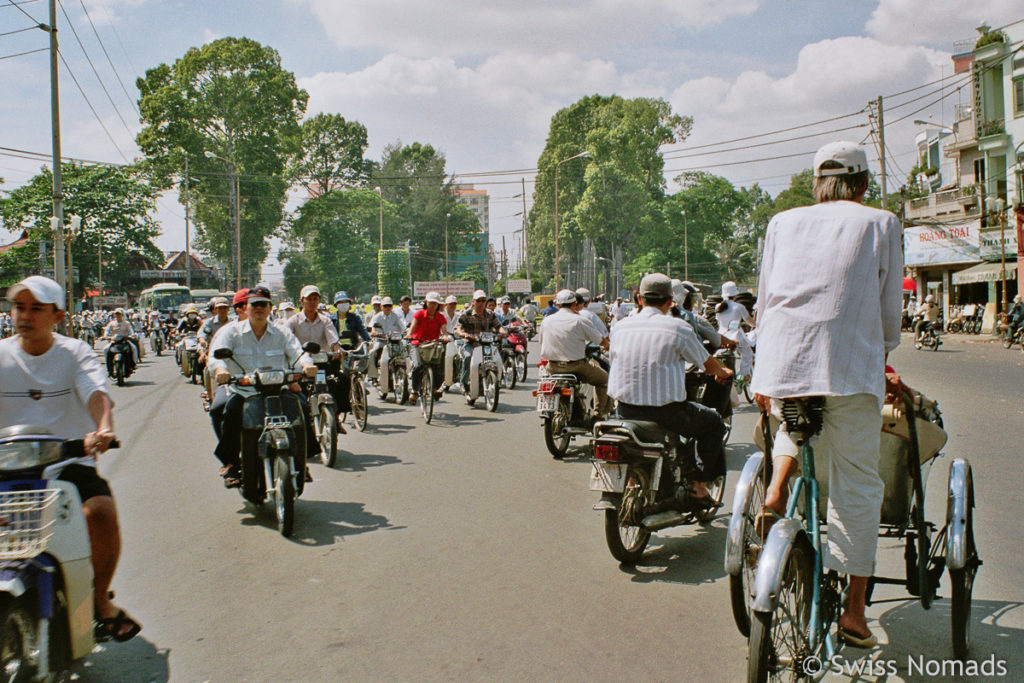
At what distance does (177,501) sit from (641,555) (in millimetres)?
3996

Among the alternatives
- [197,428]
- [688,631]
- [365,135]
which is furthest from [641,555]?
[365,135]

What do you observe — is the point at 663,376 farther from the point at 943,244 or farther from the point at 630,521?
the point at 943,244

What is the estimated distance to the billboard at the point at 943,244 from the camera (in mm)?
38188

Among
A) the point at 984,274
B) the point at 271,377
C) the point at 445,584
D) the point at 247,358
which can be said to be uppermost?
the point at 984,274

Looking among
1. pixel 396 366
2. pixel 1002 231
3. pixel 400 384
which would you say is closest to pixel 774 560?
pixel 396 366

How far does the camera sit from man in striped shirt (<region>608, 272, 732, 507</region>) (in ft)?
18.1

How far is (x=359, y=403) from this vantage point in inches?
454

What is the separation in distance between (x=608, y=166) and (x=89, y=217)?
1481 inches

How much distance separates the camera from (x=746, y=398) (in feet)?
44.0

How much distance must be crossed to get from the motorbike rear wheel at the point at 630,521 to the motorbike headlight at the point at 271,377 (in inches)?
105

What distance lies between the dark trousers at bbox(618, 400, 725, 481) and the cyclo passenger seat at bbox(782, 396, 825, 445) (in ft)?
7.71

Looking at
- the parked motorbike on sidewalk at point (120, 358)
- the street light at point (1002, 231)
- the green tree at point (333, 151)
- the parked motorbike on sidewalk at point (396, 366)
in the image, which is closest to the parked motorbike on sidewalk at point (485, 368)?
the parked motorbike on sidewalk at point (396, 366)

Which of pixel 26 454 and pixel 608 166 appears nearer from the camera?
pixel 26 454

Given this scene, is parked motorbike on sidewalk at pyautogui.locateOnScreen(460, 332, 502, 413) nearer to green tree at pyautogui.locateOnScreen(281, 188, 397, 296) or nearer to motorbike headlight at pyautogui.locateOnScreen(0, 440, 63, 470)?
motorbike headlight at pyautogui.locateOnScreen(0, 440, 63, 470)
